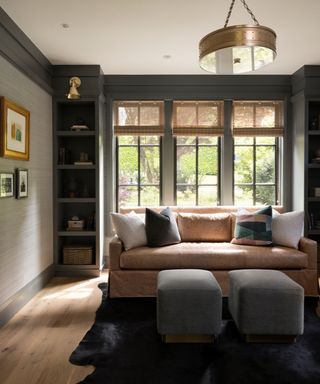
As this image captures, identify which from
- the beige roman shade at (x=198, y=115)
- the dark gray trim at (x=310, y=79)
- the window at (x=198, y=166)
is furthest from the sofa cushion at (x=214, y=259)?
the dark gray trim at (x=310, y=79)

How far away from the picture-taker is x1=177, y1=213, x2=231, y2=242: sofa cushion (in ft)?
14.8

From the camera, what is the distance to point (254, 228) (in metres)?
4.23

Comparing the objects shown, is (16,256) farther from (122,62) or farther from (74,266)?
(122,62)

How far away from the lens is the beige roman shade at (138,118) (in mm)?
5121

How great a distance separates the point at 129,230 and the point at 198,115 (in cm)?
203

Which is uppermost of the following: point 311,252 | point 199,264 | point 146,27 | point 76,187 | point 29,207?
point 146,27

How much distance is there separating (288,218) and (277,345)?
5.94 feet

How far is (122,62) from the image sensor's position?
15.1 ft

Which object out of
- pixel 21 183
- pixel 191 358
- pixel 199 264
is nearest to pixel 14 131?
pixel 21 183

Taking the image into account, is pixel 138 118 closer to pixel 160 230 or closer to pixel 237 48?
pixel 160 230

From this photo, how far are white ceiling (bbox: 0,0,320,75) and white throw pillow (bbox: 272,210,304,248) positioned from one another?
1.91 m

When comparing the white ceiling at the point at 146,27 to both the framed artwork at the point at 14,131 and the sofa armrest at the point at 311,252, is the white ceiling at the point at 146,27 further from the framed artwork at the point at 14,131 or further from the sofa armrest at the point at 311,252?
the sofa armrest at the point at 311,252

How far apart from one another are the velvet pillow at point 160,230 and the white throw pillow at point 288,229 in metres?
1.14

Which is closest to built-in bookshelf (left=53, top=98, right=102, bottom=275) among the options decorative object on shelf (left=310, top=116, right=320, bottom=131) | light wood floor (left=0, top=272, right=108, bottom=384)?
light wood floor (left=0, top=272, right=108, bottom=384)
